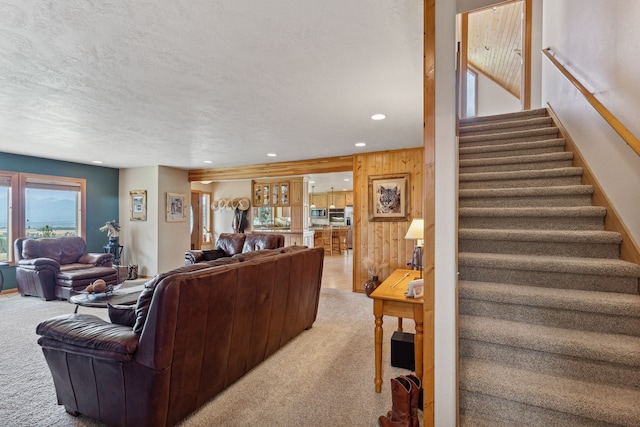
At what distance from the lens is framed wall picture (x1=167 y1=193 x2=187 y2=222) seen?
643 cm

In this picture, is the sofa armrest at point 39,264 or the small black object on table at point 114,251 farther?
the small black object on table at point 114,251

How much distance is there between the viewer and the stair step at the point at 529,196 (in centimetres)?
228

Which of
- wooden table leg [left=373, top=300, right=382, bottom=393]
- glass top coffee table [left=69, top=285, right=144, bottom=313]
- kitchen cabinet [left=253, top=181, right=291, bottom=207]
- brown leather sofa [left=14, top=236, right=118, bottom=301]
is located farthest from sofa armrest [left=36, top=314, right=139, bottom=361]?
kitchen cabinet [left=253, top=181, right=291, bottom=207]

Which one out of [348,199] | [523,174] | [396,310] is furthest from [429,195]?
[348,199]

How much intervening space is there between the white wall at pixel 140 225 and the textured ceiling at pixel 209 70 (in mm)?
2271

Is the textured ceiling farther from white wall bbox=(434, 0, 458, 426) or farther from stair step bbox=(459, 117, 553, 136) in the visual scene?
stair step bbox=(459, 117, 553, 136)

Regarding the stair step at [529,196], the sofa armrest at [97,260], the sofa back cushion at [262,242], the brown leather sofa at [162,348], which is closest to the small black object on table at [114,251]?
the sofa armrest at [97,260]

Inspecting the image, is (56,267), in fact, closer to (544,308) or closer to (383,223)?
(383,223)

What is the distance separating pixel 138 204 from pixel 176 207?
2.52 ft

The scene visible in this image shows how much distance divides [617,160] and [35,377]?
456 cm

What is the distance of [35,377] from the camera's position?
2.31 m

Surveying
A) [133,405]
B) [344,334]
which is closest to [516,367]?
[344,334]

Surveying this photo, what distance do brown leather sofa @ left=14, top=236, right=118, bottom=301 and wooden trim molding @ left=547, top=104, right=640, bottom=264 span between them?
6111 mm

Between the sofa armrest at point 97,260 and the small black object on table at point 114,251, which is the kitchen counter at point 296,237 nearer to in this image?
the small black object on table at point 114,251
